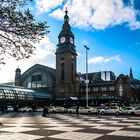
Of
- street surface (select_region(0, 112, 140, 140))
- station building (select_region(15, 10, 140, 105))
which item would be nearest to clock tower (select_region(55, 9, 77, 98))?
station building (select_region(15, 10, 140, 105))

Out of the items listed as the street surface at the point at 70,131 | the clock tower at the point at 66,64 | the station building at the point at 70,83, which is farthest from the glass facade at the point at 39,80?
the street surface at the point at 70,131

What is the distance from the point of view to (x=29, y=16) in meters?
14.5

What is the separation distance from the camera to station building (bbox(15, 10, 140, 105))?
107 m

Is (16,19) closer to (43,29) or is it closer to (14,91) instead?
(43,29)

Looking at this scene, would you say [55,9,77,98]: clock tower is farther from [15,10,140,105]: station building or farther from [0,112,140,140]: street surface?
[0,112,140,140]: street surface

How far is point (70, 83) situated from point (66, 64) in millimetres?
8008

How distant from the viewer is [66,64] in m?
117

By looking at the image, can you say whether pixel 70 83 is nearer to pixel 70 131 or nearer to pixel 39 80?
pixel 39 80

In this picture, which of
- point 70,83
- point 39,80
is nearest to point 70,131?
point 70,83

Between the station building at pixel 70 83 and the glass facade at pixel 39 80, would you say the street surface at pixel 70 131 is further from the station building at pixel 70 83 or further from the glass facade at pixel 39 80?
the glass facade at pixel 39 80

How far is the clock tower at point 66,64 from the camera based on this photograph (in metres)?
116

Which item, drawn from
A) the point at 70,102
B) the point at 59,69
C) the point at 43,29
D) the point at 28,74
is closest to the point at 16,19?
the point at 43,29

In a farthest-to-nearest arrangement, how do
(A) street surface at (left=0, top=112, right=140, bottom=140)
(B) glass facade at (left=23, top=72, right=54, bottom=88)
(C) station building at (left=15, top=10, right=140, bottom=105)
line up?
(B) glass facade at (left=23, top=72, right=54, bottom=88)
(C) station building at (left=15, top=10, right=140, bottom=105)
(A) street surface at (left=0, top=112, right=140, bottom=140)

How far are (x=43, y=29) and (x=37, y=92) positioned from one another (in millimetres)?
101386
